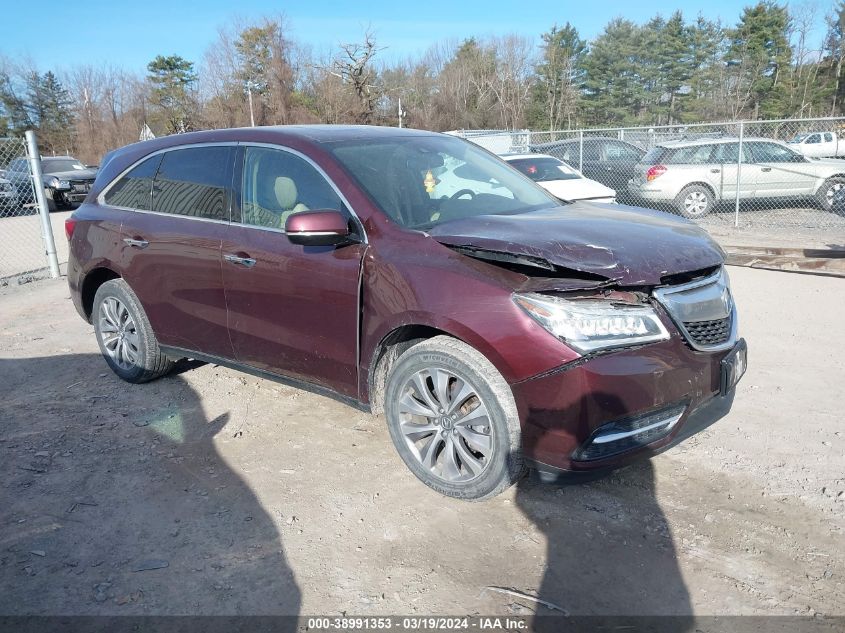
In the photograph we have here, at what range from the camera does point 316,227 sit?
3.43 meters

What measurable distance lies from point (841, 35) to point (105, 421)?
62372mm

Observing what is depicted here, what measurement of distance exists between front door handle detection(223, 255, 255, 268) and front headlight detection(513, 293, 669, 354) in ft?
5.70

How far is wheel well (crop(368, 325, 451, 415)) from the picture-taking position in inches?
136

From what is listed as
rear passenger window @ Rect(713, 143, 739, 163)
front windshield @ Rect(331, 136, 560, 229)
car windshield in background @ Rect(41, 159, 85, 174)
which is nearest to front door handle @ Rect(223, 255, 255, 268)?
front windshield @ Rect(331, 136, 560, 229)

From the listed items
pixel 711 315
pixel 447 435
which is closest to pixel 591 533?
pixel 447 435

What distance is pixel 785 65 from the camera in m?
50.7

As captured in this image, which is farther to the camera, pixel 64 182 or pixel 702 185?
pixel 64 182

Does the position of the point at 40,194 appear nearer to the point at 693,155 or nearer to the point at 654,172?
the point at 654,172

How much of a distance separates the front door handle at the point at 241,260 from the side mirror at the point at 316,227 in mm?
606

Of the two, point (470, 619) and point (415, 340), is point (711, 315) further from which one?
point (470, 619)

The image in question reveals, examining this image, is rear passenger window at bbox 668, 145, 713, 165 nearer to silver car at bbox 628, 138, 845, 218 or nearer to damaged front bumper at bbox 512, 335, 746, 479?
silver car at bbox 628, 138, 845, 218

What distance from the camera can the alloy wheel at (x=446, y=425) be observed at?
3.21 m

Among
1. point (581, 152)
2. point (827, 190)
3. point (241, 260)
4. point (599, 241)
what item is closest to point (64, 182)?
point (581, 152)

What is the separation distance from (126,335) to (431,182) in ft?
8.77
